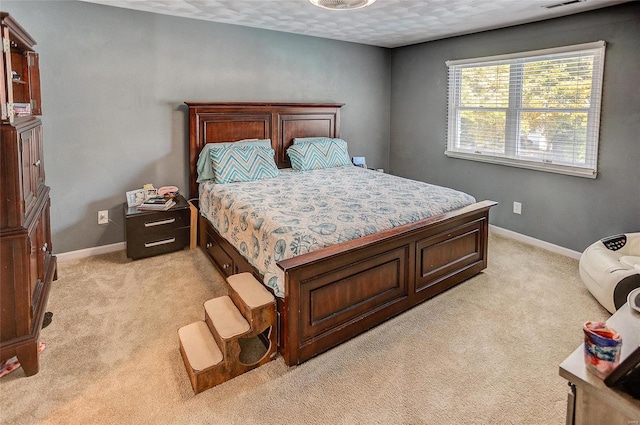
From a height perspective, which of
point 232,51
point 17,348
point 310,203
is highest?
point 232,51

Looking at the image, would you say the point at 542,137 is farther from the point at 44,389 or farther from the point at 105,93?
the point at 44,389

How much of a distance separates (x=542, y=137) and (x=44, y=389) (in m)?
4.48

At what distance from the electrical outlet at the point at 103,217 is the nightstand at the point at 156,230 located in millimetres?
193

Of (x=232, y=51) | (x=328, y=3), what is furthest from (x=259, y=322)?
(x=232, y=51)

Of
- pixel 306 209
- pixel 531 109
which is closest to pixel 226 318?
pixel 306 209

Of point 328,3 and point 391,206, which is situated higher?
point 328,3

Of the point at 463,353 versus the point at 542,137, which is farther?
the point at 542,137

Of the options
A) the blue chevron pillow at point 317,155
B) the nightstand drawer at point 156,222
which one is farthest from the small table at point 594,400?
the blue chevron pillow at point 317,155

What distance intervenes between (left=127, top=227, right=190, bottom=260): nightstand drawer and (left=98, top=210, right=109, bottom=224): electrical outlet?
45cm

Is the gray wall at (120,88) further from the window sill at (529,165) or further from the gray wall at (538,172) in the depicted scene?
the window sill at (529,165)

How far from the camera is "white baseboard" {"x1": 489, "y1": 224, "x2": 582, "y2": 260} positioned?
3.85 m

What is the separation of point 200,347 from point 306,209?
115 cm

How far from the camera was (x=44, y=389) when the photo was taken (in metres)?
2.01

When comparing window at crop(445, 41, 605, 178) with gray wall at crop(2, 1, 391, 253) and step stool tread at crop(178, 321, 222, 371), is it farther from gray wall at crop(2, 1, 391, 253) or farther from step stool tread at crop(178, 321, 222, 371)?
step stool tread at crop(178, 321, 222, 371)
